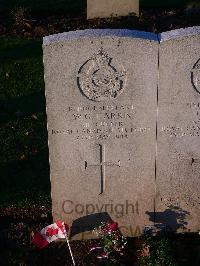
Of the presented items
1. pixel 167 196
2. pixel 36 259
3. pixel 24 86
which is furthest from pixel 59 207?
pixel 24 86

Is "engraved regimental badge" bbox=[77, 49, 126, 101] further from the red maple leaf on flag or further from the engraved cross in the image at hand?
the red maple leaf on flag

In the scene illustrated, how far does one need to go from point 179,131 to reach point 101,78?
112 centimetres

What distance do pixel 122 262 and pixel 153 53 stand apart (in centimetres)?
256

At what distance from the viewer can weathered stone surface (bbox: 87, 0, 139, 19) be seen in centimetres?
1162

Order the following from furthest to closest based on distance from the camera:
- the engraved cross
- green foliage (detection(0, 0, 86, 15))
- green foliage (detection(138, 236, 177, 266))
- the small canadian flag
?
green foliage (detection(0, 0, 86, 15)) < the small canadian flag < the engraved cross < green foliage (detection(138, 236, 177, 266))

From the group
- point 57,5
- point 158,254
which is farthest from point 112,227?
point 57,5

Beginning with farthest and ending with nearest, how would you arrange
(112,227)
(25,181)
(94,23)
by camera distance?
(94,23)
(25,181)
(112,227)

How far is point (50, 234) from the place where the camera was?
6.30 meters

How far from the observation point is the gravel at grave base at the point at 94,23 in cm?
1147

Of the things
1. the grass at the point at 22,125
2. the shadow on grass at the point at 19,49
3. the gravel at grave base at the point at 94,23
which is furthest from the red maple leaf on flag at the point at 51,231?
the gravel at grave base at the point at 94,23

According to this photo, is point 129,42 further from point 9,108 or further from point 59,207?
point 9,108

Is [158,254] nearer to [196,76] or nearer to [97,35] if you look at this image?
[196,76]

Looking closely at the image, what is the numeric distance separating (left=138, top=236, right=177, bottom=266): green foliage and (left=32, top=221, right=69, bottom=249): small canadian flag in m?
1.01

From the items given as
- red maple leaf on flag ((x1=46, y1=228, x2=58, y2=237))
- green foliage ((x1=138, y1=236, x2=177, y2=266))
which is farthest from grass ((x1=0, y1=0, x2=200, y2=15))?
green foliage ((x1=138, y1=236, x2=177, y2=266))
